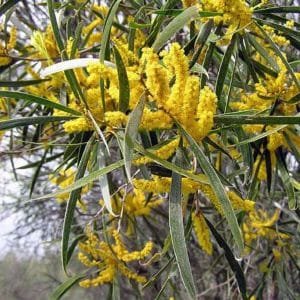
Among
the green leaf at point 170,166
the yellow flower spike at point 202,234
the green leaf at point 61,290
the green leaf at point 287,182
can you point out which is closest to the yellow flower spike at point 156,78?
the green leaf at point 170,166

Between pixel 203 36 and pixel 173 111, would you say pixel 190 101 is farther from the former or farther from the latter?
pixel 203 36

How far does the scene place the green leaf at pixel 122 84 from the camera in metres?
0.84

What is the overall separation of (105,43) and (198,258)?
306 centimetres

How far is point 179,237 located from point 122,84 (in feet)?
0.83

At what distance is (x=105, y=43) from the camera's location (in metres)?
0.91

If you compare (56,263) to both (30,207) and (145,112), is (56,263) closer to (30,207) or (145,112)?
(30,207)

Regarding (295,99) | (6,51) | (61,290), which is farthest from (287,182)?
(6,51)

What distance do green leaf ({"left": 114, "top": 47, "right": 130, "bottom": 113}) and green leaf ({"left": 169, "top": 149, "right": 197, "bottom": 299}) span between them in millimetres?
142

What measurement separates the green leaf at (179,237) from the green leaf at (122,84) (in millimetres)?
142

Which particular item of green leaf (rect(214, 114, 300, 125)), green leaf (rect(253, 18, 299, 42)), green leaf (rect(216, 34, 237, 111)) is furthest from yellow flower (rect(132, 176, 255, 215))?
green leaf (rect(253, 18, 299, 42))

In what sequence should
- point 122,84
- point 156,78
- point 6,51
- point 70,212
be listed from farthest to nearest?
1. point 6,51
2. point 70,212
3. point 122,84
4. point 156,78

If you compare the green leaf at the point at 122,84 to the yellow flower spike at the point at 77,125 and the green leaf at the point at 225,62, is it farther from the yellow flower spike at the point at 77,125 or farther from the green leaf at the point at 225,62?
the green leaf at the point at 225,62

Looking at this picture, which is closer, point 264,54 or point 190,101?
point 190,101

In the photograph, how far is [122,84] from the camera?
853mm
